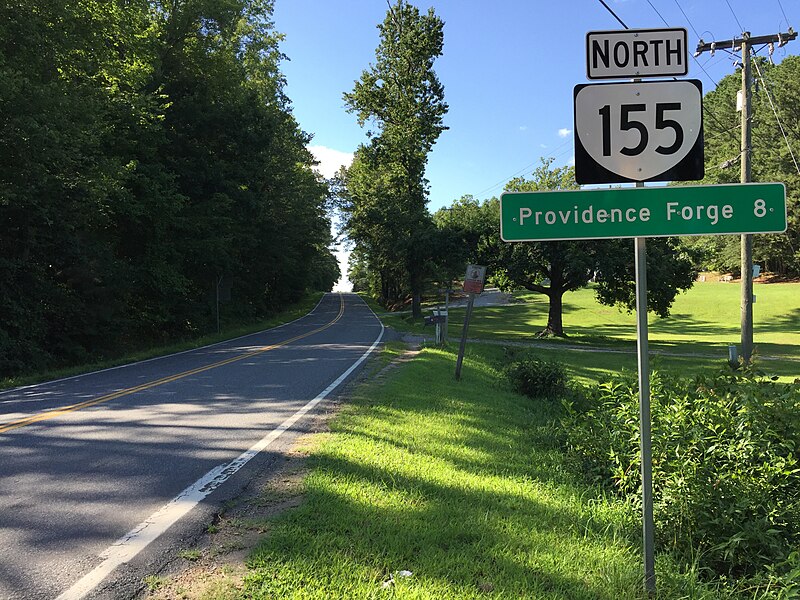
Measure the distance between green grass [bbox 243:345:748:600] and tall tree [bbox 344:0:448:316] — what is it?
28.1m

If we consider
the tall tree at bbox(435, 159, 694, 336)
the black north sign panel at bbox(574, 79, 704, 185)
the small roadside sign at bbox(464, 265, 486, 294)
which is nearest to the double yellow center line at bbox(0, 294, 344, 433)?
the small roadside sign at bbox(464, 265, 486, 294)

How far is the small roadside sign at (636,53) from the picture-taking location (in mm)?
2703

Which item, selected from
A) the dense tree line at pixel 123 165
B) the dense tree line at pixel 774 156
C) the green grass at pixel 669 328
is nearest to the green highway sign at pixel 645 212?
the green grass at pixel 669 328

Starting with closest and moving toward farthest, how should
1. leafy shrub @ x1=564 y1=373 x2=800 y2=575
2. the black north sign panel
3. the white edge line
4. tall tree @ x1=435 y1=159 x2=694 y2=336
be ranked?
the black north sign panel, the white edge line, leafy shrub @ x1=564 y1=373 x2=800 y2=575, tall tree @ x1=435 y1=159 x2=694 y2=336

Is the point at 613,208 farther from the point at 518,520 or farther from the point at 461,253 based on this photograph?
the point at 461,253

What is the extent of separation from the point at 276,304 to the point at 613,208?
48915 millimetres

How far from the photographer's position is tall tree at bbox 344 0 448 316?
34.2 metres

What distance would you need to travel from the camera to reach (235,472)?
4871mm

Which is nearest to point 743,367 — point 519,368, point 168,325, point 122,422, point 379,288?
point 519,368

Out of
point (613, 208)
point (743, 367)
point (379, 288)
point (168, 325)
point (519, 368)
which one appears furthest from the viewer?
point (379, 288)

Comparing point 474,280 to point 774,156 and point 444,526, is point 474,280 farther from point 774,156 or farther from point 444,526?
point 774,156

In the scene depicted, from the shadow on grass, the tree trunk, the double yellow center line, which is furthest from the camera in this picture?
the tree trunk

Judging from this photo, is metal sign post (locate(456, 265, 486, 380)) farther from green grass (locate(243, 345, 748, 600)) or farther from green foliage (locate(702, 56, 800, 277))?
green foliage (locate(702, 56, 800, 277))

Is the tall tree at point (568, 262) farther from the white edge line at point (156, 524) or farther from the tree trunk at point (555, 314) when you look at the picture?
the white edge line at point (156, 524)
